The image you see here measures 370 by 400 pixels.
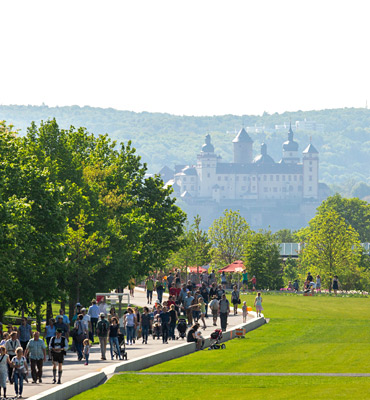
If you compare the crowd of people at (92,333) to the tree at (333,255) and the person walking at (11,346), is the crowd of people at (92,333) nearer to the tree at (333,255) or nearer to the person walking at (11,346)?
the person walking at (11,346)

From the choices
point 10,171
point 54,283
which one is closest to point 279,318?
point 54,283

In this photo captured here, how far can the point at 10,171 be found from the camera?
127 feet

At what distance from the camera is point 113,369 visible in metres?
29.2

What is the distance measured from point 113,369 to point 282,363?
19.4 feet

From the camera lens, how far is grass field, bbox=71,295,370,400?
25797 mm

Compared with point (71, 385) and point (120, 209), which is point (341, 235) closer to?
point (120, 209)

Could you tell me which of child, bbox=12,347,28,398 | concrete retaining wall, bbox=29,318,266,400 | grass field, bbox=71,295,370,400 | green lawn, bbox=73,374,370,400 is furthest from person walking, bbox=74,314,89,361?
child, bbox=12,347,28,398

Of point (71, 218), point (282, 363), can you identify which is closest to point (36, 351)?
point (282, 363)

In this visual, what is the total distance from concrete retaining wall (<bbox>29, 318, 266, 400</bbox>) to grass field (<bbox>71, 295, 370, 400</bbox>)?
0.30 meters

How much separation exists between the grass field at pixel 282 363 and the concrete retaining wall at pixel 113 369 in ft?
0.99

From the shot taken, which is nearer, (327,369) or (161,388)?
(161,388)

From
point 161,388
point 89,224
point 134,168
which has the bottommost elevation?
point 161,388

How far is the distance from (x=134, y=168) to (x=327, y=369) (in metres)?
39.3

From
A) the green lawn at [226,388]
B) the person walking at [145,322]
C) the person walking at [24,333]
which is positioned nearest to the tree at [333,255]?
the person walking at [145,322]
